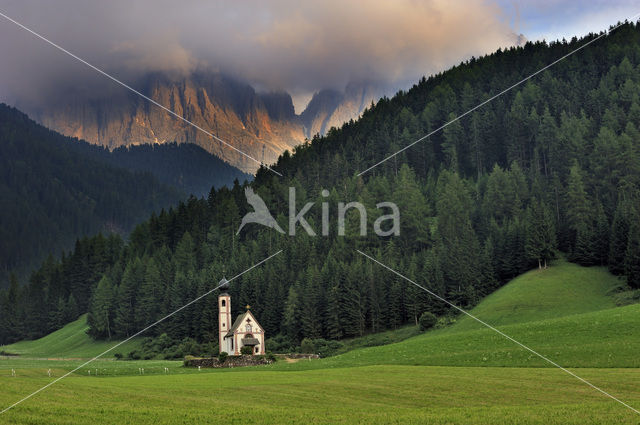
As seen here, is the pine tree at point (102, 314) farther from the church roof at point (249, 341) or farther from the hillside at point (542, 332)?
the hillside at point (542, 332)

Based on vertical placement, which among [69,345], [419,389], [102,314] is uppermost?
[102,314]

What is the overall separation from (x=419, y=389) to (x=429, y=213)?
84.0m

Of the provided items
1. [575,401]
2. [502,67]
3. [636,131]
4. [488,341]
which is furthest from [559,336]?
[502,67]

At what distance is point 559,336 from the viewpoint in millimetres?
48656

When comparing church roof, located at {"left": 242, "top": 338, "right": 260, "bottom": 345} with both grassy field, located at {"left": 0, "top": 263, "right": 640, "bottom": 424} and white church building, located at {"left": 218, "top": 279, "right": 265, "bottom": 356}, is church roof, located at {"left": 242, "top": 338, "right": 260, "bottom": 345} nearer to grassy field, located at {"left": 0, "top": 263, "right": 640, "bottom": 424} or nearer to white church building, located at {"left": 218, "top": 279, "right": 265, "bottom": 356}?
white church building, located at {"left": 218, "top": 279, "right": 265, "bottom": 356}

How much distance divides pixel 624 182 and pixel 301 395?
8342 cm

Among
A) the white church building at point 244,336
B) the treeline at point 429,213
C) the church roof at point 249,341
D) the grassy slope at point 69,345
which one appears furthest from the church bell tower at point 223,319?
the grassy slope at point 69,345

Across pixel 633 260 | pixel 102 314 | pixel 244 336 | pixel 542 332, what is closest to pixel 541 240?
pixel 633 260

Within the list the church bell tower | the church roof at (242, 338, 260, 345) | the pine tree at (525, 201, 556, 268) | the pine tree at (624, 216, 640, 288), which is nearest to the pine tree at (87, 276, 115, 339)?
the church bell tower

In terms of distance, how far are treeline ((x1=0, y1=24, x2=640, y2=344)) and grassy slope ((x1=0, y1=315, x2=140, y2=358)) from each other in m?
4.45

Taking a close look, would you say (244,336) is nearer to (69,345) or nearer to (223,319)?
(223,319)

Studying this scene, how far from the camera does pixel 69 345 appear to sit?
11550 cm

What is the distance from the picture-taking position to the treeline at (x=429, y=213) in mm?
88625

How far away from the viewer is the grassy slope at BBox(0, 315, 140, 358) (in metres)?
106
